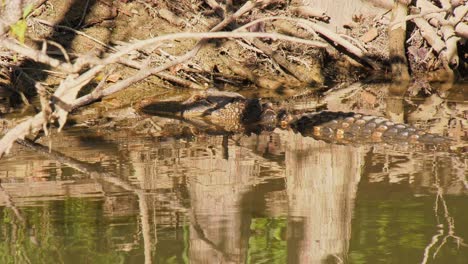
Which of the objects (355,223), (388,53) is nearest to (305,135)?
(355,223)

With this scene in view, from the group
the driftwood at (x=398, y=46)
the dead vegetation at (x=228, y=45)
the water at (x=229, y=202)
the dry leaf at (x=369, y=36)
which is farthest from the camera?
the dry leaf at (x=369, y=36)

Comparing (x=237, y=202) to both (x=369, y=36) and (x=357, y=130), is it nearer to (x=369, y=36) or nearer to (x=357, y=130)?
(x=357, y=130)

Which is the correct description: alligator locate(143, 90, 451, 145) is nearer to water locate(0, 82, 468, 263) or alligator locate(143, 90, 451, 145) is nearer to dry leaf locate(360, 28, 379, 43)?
water locate(0, 82, 468, 263)

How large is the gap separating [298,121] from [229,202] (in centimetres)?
270

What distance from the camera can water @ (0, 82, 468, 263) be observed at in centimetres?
412

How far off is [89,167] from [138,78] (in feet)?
3.48

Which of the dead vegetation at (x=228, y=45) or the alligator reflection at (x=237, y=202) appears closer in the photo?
the alligator reflection at (x=237, y=202)

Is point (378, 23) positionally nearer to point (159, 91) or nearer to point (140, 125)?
point (159, 91)

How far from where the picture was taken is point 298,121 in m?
7.46

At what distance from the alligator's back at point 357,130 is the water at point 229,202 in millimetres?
179

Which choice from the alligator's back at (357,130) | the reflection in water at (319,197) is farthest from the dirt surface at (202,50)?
the reflection in water at (319,197)

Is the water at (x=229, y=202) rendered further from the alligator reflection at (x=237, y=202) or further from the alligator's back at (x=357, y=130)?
the alligator's back at (x=357, y=130)

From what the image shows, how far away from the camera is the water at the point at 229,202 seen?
13.5 ft

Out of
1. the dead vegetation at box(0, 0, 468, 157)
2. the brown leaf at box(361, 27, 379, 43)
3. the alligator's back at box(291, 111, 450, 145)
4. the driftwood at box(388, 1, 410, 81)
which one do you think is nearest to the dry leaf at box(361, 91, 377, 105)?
the dead vegetation at box(0, 0, 468, 157)
